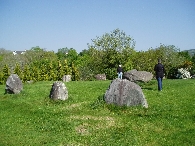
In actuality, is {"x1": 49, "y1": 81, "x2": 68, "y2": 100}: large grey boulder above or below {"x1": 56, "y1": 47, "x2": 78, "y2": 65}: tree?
below

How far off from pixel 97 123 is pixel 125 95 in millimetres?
3484

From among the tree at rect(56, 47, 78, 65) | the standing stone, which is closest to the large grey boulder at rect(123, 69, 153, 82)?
the standing stone

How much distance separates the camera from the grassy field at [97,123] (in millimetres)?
11148

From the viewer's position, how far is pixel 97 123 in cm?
1345

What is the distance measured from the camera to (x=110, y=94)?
16609mm

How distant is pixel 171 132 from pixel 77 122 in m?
5.16

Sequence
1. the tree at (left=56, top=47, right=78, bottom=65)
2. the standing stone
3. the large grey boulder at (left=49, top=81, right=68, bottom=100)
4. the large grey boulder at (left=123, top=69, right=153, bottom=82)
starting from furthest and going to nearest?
the tree at (left=56, top=47, right=78, bottom=65)
the standing stone
the large grey boulder at (left=123, top=69, right=153, bottom=82)
the large grey boulder at (left=49, top=81, right=68, bottom=100)

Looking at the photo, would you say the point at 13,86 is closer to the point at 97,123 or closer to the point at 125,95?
the point at 125,95

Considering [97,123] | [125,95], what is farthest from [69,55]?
[97,123]

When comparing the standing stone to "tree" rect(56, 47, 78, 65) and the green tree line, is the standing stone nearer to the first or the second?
the green tree line

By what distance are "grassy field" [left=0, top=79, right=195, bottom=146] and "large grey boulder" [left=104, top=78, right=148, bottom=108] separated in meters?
0.45

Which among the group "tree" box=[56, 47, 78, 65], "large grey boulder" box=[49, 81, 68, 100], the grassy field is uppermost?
"tree" box=[56, 47, 78, 65]

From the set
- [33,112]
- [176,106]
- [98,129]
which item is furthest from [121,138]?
[33,112]

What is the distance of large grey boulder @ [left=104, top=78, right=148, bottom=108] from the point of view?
15.9 metres
